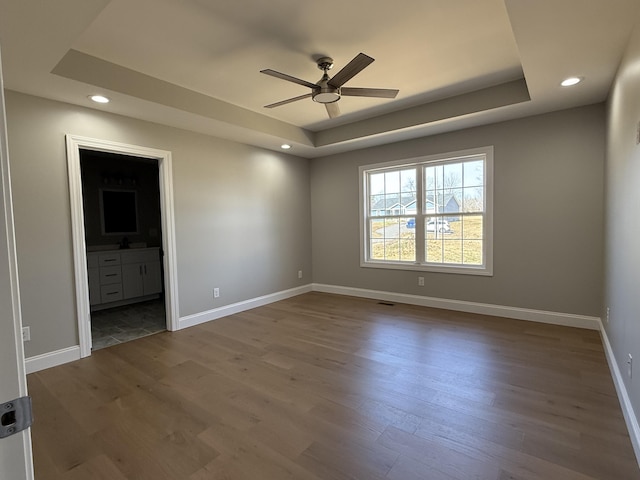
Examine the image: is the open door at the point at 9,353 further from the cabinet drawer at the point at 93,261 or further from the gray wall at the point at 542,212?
the cabinet drawer at the point at 93,261

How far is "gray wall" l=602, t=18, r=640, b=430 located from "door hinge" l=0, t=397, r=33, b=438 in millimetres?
2638

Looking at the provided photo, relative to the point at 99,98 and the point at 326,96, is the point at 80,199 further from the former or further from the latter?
the point at 326,96

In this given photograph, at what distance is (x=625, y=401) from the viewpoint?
2.10 m

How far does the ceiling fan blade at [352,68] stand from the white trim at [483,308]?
3310 millimetres

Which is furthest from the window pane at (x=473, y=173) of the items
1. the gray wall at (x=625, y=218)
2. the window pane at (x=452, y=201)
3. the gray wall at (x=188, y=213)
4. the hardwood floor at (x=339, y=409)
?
the gray wall at (x=188, y=213)

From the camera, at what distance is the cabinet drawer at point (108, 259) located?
16.2ft

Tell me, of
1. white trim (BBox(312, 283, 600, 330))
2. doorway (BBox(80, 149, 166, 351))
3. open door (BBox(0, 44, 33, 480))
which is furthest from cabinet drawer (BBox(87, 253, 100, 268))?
open door (BBox(0, 44, 33, 480))

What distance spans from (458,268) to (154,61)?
4214 millimetres

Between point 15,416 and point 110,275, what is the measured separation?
5.14 meters

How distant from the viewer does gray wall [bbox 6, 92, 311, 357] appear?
2916mm

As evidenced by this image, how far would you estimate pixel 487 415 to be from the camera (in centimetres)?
212

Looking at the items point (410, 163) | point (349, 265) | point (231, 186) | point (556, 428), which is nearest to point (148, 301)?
point (231, 186)

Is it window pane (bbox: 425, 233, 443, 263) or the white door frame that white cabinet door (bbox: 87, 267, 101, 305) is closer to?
the white door frame

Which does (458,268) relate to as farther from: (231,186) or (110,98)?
(110,98)
